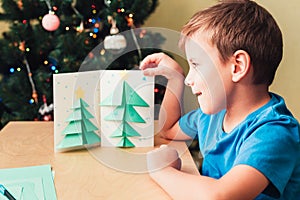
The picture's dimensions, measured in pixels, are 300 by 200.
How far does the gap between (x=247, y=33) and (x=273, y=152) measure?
0.27 meters

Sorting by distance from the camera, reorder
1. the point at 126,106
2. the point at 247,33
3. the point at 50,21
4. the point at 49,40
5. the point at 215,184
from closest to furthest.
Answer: the point at 215,184, the point at 247,33, the point at 126,106, the point at 50,21, the point at 49,40

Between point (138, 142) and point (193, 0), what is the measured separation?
1.53 metres

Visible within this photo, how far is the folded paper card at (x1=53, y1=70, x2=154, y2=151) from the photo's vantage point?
42.8 inches

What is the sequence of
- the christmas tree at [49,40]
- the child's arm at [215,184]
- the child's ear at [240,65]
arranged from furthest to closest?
the christmas tree at [49,40]
the child's ear at [240,65]
the child's arm at [215,184]

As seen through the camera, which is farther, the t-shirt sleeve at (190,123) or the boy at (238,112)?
the t-shirt sleeve at (190,123)

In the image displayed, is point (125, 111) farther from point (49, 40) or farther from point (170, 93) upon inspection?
point (49, 40)

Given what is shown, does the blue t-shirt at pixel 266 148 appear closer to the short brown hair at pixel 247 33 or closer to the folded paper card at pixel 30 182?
the short brown hair at pixel 247 33

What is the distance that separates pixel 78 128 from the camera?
110cm

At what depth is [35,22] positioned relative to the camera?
87.7 inches

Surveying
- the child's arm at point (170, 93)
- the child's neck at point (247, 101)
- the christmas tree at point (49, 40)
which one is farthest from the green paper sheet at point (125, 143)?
the christmas tree at point (49, 40)

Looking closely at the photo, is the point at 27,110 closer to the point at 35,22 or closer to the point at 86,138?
the point at 35,22

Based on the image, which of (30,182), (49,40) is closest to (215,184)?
(30,182)

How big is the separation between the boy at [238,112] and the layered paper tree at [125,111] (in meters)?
0.07

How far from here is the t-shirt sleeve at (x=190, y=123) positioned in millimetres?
1225
